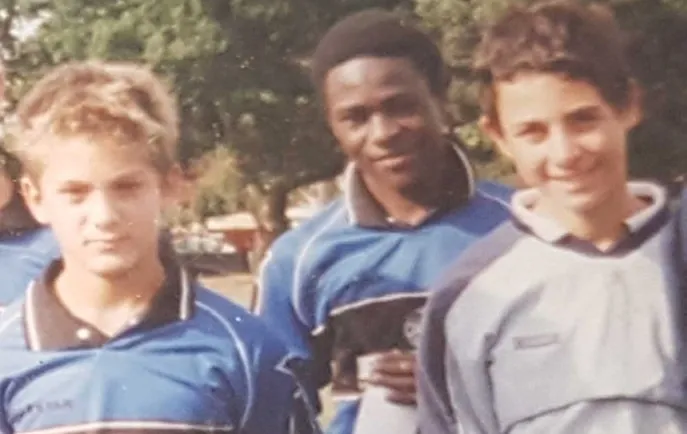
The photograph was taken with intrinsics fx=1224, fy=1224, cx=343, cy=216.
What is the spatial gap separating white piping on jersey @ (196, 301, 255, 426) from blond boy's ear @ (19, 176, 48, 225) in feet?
1.02

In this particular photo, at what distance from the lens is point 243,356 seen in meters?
2.04

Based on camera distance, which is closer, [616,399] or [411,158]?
[616,399]

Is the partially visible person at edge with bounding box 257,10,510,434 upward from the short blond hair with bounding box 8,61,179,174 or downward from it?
downward

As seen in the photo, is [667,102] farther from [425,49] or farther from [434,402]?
[434,402]

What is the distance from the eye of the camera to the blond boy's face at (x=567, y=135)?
6.32 ft

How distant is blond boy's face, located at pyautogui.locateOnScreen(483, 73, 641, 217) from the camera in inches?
75.9

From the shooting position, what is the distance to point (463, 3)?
1.98m

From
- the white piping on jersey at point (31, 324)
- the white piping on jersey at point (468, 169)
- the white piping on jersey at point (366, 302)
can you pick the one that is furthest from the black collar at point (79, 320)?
the white piping on jersey at point (468, 169)

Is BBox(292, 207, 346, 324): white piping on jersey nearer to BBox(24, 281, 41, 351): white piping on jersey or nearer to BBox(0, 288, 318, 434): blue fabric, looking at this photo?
BBox(0, 288, 318, 434): blue fabric

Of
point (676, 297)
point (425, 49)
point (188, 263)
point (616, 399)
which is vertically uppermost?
point (425, 49)

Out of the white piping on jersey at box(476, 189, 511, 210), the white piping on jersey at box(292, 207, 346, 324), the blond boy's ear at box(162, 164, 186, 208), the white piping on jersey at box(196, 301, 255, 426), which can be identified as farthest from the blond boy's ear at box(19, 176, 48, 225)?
the white piping on jersey at box(476, 189, 511, 210)

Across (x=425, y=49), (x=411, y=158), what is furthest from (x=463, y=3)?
(x=411, y=158)

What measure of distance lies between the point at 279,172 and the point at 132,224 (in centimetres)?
26

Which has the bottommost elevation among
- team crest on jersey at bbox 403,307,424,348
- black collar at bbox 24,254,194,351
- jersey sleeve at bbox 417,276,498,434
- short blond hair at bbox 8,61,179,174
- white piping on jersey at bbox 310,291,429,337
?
jersey sleeve at bbox 417,276,498,434
